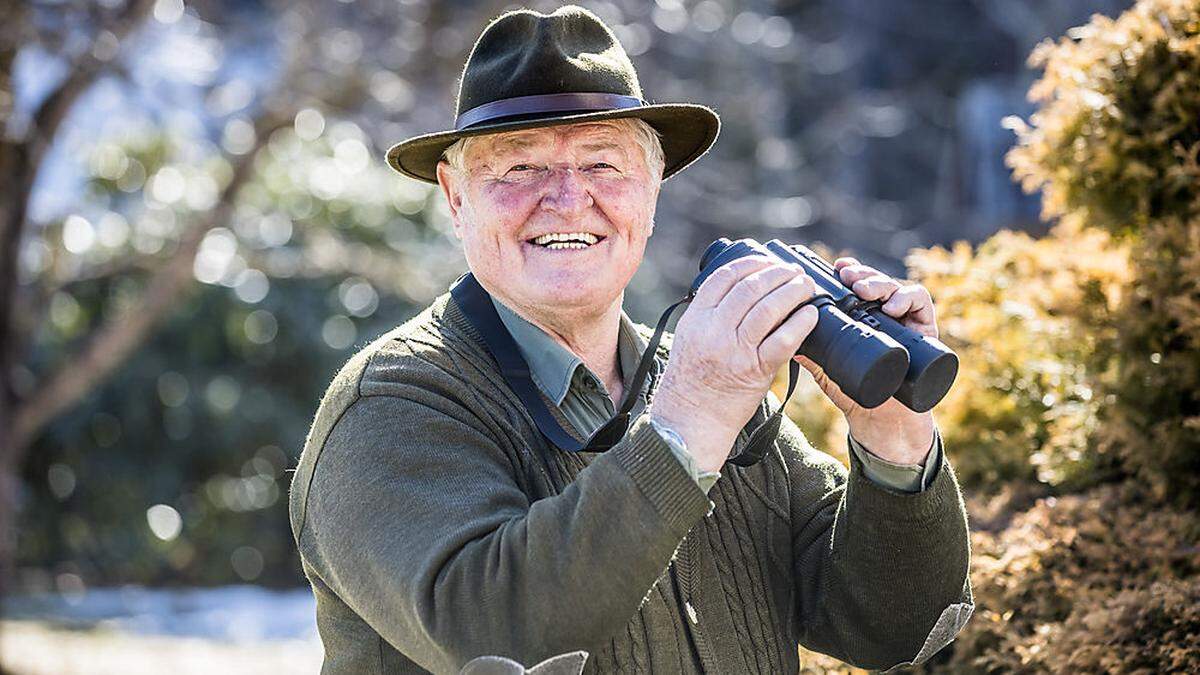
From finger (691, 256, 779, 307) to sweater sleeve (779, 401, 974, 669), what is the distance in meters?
0.48

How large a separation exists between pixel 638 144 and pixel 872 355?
628 mm

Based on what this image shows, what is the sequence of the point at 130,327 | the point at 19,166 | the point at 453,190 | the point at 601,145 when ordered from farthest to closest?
the point at 130,327
the point at 19,166
the point at 453,190
the point at 601,145

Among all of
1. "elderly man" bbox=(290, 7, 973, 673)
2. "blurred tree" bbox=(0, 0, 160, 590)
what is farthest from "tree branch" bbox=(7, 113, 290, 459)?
"elderly man" bbox=(290, 7, 973, 673)

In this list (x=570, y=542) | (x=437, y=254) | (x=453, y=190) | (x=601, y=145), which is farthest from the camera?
(x=437, y=254)

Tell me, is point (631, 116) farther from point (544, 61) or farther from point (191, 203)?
point (191, 203)

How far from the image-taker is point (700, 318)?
177 cm

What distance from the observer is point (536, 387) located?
2090 mm

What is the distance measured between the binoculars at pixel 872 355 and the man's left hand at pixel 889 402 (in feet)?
0.14

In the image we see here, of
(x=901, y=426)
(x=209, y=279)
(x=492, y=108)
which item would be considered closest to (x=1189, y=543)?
(x=901, y=426)

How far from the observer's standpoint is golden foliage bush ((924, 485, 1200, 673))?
2.55 m

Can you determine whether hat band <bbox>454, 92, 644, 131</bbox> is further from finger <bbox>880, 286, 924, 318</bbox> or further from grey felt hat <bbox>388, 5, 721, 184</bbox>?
finger <bbox>880, 286, 924, 318</bbox>

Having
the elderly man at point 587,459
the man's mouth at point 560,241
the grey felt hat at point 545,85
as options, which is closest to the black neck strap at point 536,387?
the elderly man at point 587,459

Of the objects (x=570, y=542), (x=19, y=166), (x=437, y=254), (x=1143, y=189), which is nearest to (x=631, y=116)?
(x=570, y=542)

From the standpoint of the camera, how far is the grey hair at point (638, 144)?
85.2 inches
